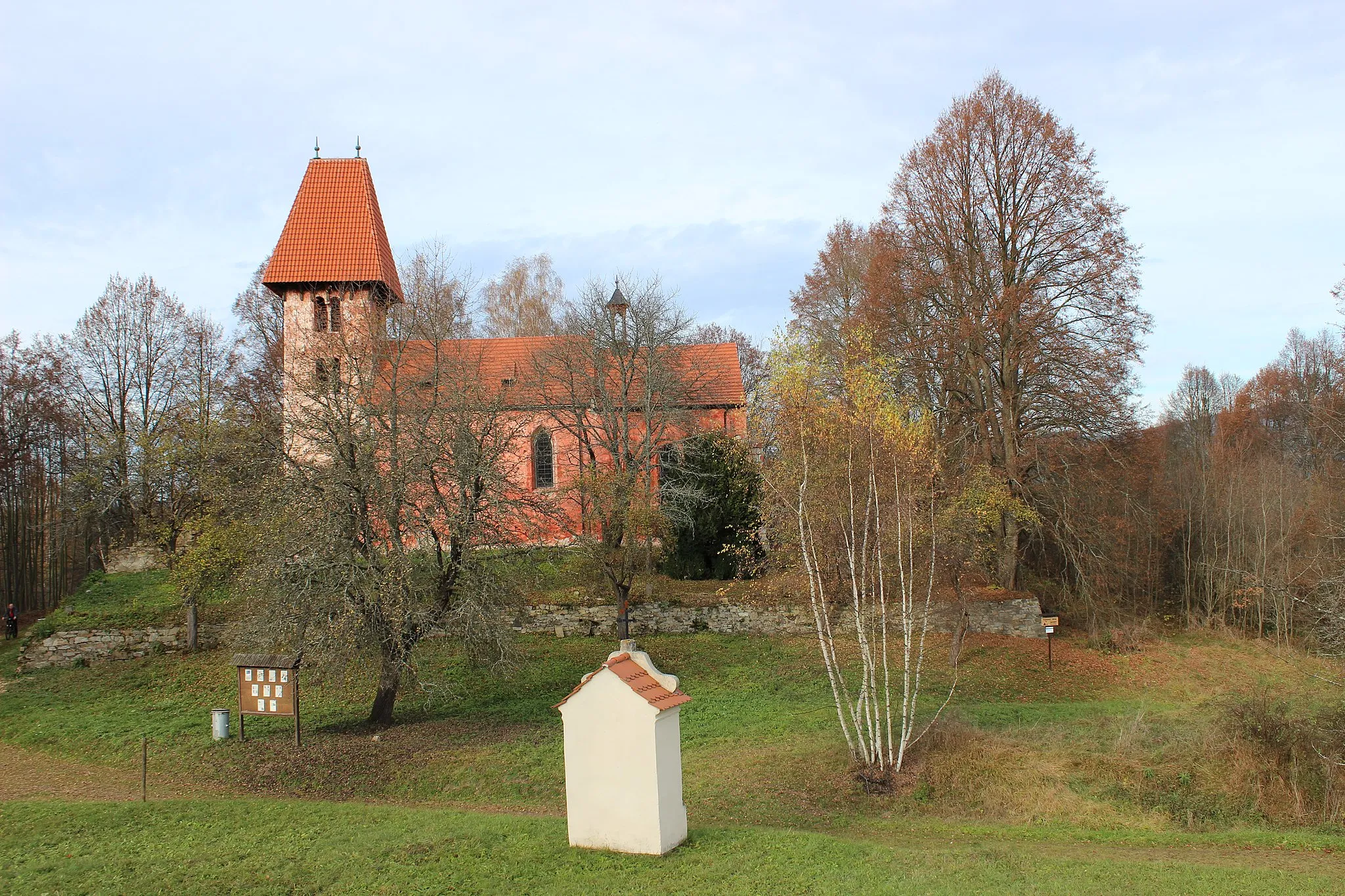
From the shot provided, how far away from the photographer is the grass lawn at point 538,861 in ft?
25.6

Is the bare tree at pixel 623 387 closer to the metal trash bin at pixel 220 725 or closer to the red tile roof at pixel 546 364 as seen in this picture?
the red tile roof at pixel 546 364

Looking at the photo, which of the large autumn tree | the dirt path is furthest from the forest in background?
the dirt path

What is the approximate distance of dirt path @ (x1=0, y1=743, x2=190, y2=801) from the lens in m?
12.3

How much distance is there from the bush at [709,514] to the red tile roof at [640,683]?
51.9 ft

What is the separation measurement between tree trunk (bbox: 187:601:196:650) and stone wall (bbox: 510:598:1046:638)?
7523 mm

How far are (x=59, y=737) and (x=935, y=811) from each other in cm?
1438

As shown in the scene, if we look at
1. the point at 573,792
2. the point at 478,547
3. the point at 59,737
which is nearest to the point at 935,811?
the point at 573,792

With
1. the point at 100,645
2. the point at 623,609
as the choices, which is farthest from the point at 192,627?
the point at 623,609

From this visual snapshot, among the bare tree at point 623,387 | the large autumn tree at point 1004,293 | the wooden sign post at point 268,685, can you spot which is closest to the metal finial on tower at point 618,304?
the bare tree at point 623,387

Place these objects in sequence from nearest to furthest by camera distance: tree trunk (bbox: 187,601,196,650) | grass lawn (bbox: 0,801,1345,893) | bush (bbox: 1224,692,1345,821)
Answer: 1. grass lawn (bbox: 0,801,1345,893)
2. bush (bbox: 1224,692,1345,821)
3. tree trunk (bbox: 187,601,196,650)

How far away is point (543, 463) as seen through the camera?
32.8 m

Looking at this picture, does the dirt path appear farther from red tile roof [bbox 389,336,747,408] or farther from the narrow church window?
the narrow church window

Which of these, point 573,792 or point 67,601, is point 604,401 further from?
point 573,792

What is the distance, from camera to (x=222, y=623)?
69.5 ft
